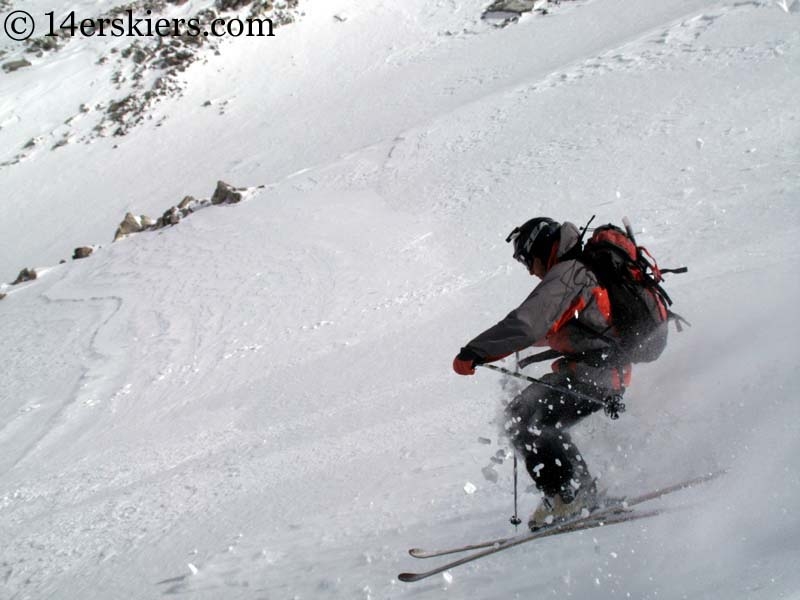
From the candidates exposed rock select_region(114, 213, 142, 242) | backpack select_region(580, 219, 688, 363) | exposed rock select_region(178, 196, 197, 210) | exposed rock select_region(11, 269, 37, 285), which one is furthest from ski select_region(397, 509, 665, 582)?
exposed rock select_region(11, 269, 37, 285)

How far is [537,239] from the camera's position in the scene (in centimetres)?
333

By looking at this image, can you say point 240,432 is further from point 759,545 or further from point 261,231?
point 261,231

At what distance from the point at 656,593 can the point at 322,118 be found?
1690cm

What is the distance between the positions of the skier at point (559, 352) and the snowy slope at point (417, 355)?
0.27m

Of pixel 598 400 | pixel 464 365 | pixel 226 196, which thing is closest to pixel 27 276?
pixel 226 196

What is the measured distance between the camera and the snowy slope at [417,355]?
3525 millimetres

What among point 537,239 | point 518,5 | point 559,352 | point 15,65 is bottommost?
point 559,352

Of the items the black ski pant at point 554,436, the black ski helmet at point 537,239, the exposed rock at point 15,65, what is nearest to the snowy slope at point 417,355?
the black ski pant at point 554,436

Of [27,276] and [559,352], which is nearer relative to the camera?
[559,352]

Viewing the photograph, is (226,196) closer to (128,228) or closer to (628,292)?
(128,228)

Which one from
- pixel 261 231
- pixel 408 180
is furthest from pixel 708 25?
pixel 261 231

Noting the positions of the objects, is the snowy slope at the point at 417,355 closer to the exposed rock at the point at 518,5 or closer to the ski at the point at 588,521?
the ski at the point at 588,521

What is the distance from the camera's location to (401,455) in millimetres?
4676

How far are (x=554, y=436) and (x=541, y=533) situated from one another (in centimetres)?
48
